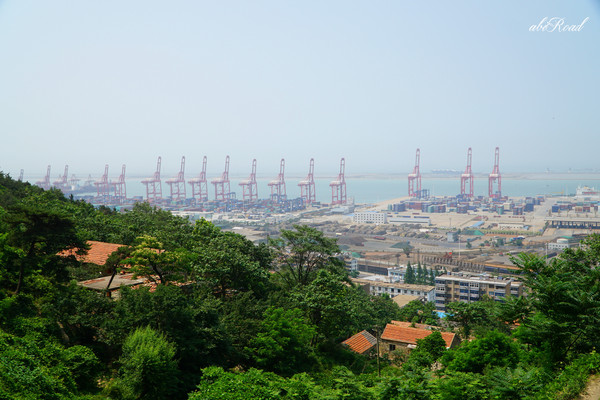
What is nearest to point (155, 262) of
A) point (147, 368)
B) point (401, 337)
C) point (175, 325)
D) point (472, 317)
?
point (175, 325)

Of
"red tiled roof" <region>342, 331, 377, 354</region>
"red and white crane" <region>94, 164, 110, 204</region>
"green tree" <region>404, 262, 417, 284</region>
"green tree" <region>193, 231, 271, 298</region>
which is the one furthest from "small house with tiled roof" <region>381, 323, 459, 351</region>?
"red and white crane" <region>94, 164, 110, 204</region>

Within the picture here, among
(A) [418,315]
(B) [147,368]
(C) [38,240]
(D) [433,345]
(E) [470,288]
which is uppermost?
(C) [38,240]

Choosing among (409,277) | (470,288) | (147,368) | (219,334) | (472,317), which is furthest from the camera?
(409,277)

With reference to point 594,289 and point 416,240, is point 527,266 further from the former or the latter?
point 416,240

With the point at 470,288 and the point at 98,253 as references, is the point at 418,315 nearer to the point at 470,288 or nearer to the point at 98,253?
the point at 470,288

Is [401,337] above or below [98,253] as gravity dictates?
below

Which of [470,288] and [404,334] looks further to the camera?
[470,288]

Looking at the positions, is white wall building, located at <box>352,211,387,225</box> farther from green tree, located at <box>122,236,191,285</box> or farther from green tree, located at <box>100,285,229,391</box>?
green tree, located at <box>100,285,229,391</box>

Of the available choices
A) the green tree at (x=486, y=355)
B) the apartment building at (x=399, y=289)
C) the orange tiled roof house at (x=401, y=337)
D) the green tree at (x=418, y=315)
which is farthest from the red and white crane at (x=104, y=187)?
the green tree at (x=486, y=355)
